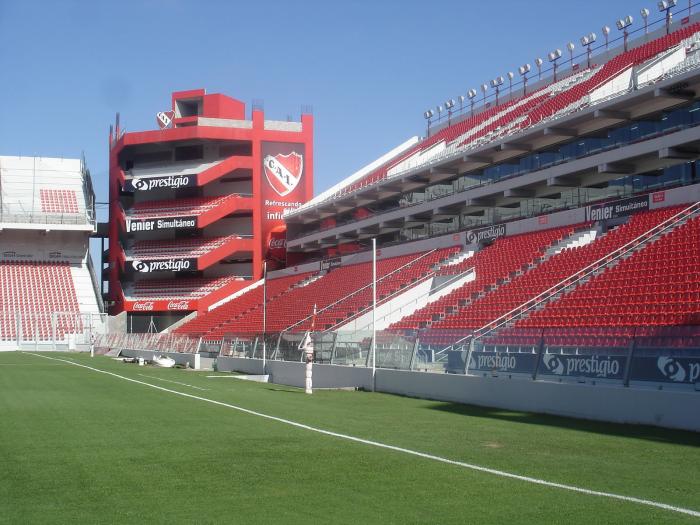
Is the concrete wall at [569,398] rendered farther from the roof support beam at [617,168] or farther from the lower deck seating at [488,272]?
the roof support beam at [617,168]

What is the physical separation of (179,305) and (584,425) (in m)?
49.6

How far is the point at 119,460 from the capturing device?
10.9 metres

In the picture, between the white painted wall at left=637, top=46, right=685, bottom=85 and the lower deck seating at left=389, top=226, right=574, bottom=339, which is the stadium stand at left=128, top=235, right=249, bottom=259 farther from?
the white painted wall at left=637, top=46, right=685, bottom=85

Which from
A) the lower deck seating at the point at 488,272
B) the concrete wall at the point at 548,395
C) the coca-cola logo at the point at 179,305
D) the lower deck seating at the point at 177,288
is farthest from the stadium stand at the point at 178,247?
the concrete wall at the point at 548,395

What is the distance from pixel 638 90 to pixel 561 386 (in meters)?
17.4

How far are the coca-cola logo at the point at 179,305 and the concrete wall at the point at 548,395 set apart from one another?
36277 millimetres

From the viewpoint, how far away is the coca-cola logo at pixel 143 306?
63.0 metres

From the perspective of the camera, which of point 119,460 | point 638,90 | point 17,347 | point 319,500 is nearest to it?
point 319,500

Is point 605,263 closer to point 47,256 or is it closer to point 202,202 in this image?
point 202,202

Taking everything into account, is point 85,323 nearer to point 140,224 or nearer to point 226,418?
point 140,224

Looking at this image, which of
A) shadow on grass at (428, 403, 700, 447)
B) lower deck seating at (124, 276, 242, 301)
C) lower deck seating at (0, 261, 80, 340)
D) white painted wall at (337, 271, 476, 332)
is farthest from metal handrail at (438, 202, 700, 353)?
lower deck seating at (0, 261, 80, 340)

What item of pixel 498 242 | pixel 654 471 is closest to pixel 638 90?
pixel 498 242

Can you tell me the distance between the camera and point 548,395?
58.4ft

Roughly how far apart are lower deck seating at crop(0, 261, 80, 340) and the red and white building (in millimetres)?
3859
